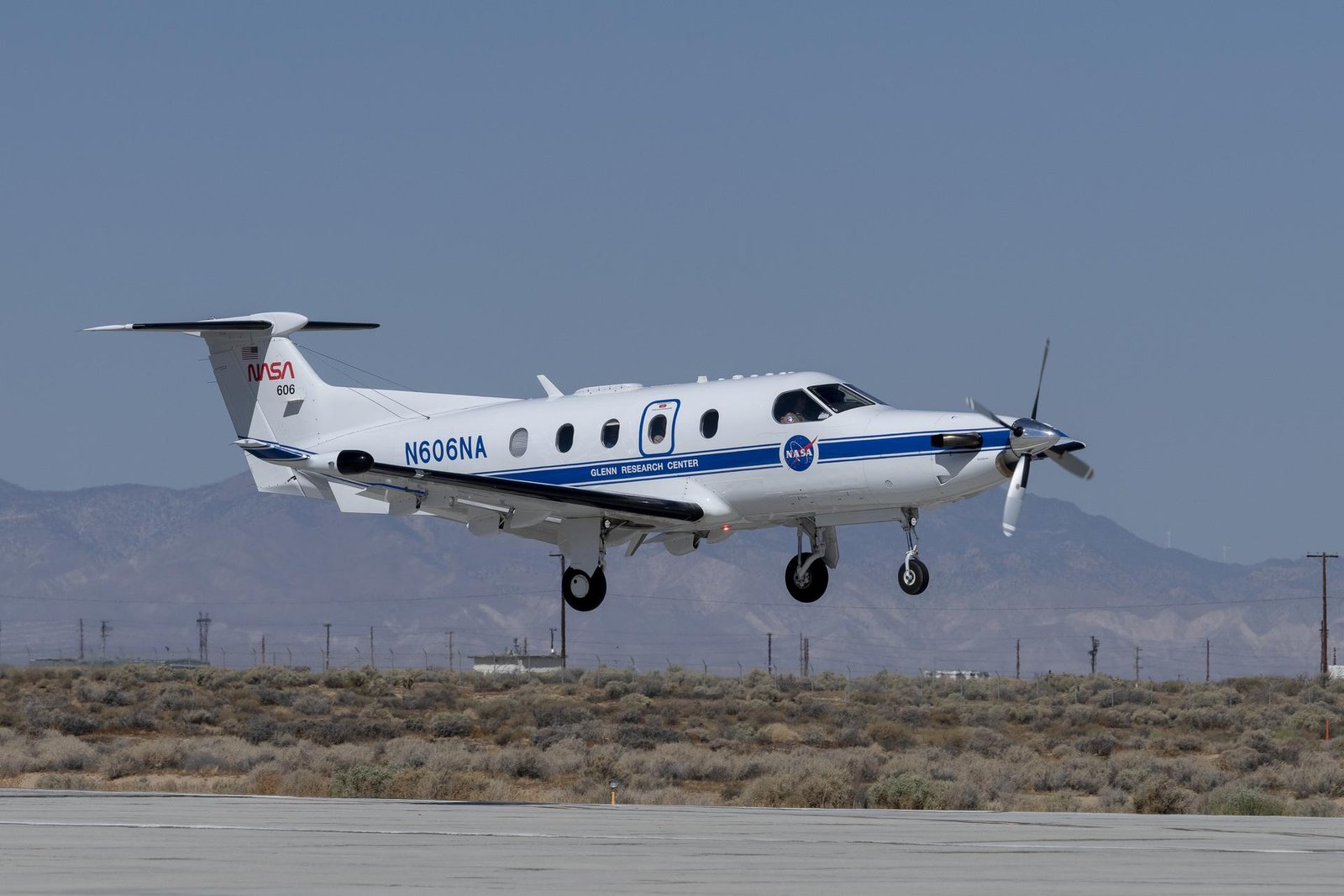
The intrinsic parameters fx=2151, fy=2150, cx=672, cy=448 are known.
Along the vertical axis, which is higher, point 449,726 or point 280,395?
point 280,395

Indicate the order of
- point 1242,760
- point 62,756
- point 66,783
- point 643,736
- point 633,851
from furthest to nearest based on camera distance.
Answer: point 643,736
point 1242,760
point 62,756
point 66,783
point 633,851

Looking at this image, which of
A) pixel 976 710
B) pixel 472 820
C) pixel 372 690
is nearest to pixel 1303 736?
pixel 976 710

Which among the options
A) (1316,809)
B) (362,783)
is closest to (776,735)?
(362,783)

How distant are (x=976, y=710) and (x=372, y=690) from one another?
22.0 metres

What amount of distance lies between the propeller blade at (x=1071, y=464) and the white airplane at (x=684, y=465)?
0.11 ft

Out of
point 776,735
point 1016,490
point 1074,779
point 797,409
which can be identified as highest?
point 797,409

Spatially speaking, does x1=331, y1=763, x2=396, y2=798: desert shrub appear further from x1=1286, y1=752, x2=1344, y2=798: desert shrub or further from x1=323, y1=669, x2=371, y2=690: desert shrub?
x1=323, y1=669, x2=371, y2=690: desert shrub

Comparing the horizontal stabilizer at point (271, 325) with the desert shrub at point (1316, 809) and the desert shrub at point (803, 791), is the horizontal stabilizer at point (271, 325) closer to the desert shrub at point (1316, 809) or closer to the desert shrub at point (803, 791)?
the desert shrub at point (803, 791)

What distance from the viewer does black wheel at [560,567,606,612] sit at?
34938 mm

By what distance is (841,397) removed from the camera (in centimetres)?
3328

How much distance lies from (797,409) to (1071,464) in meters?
4.29

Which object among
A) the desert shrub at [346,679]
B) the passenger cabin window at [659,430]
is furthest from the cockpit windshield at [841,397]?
the desert shrub at [346,679]

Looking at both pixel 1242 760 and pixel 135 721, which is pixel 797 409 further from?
pixel 135 721

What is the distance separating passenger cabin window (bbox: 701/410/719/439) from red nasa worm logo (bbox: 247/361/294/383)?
419 inches
